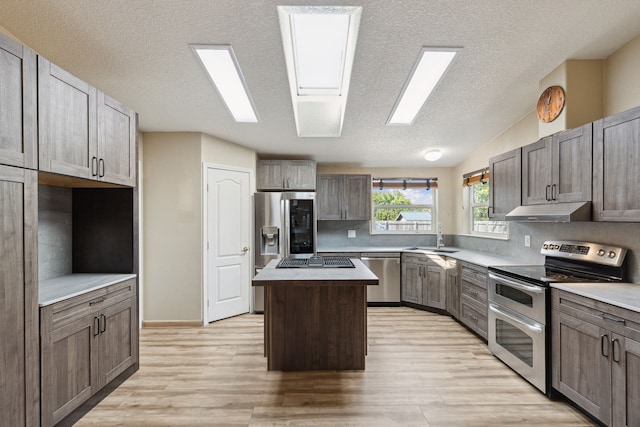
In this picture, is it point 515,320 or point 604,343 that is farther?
point 515,320

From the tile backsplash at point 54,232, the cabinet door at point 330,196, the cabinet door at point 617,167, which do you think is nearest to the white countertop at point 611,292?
the cabinet door at point 617,167

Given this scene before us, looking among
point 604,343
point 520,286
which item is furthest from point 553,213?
point 604,343

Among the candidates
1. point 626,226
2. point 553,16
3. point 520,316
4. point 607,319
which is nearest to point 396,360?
point 520,316

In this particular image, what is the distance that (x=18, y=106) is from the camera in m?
1.68

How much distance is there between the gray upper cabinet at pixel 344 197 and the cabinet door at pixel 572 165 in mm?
2717

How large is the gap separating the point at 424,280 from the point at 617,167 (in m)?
2.78

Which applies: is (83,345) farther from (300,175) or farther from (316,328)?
(300,175)

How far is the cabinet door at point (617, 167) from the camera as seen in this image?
Result: 6.57 feet

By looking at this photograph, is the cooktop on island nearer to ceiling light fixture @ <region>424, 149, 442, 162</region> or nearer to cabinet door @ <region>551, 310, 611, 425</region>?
cabinet door @ <region>551, 310, 611, 425</region>

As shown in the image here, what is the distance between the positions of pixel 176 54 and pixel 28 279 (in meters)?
1.84

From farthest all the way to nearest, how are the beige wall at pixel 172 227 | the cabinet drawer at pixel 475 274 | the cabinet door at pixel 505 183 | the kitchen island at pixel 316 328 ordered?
the beige wall at pixel 172 227 < the cabinet drawer at pixel 475 274 < the cabinet door at pixel 505 183 < the kitchen island at pixel 316 328

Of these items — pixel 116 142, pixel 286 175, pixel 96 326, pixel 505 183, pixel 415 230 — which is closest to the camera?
pixel 96 326

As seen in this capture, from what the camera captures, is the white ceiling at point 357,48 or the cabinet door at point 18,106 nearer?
the cabinet door at point 18,106

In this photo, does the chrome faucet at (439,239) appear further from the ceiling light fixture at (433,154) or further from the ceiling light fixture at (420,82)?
the ceiling light fixture at (420,82)
